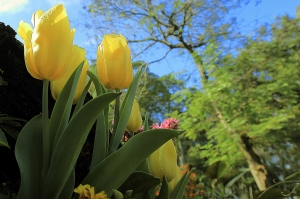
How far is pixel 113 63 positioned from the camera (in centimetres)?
53

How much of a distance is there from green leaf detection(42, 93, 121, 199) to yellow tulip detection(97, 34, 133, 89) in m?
0.14

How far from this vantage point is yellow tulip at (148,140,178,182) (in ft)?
1.78

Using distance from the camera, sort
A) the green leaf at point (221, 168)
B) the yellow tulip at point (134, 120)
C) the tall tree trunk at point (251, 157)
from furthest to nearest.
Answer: the tall tree trunk at point (251, 157)
the green leaf at point (221, 168)
the yellow tulip at point (134, 120)

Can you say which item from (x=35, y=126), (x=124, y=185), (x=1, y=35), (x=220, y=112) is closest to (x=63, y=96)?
(x=35, y=126)

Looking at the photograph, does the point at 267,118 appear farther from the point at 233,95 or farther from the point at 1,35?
the point at 1,35

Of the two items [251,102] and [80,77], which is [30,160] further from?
[251,102]

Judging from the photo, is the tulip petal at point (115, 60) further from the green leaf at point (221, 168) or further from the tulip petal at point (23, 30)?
the green leaf at point (221, 168)

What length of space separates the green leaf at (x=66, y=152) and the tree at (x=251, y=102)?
4.89 meters

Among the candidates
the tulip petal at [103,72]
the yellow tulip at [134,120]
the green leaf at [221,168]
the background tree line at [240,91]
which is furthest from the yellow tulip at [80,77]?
the background tree line at [240,91]

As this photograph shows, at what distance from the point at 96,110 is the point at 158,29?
740cm

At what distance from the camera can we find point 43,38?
0.43m

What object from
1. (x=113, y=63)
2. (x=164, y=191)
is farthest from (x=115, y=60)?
(x=164, y=191)

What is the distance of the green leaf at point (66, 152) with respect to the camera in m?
0.40

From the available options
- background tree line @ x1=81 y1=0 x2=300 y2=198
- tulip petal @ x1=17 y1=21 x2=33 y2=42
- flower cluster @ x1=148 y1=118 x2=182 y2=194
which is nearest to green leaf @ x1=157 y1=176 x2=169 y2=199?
flower cluster @ x1=148 y1=118 x2=182 y2=194
